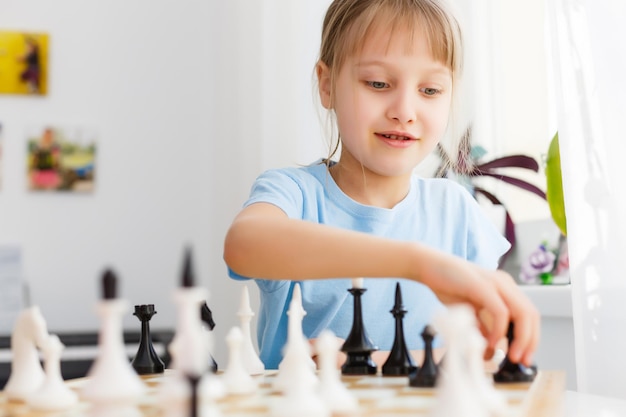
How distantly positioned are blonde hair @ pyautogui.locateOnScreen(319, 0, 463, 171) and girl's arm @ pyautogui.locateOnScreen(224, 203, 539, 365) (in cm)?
51

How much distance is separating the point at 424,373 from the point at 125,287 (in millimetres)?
2922

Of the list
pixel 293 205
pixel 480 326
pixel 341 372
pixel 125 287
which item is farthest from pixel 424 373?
pixel 125 287

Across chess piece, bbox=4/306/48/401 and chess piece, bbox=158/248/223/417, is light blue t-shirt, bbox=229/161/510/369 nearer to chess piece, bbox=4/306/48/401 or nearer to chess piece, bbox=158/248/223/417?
chess piece, bbox=4/306/48/401

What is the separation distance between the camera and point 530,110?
255 centimetres

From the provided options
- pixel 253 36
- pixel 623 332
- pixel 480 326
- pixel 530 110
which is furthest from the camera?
pixel 253 36

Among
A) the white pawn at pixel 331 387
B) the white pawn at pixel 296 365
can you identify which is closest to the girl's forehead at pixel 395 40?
the white pawn at pixel 296 365

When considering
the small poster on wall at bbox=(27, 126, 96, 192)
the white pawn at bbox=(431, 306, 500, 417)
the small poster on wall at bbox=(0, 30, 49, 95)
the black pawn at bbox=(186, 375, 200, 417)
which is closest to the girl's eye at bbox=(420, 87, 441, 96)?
the white pawn at bbox=(431, 306, 500, 417)

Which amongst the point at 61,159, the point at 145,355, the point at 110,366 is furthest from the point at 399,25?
the point at 61,159

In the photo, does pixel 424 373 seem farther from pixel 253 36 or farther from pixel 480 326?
pixel 253 36

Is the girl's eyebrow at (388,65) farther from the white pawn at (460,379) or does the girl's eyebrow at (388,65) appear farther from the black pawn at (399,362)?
the white pawn at (460,379)

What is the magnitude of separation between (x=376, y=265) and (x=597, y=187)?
2.09 feet

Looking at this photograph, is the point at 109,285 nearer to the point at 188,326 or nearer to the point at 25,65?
the point at 188,326

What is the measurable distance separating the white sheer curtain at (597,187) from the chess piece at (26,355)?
92 cm

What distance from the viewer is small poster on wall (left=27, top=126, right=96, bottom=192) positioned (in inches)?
142
